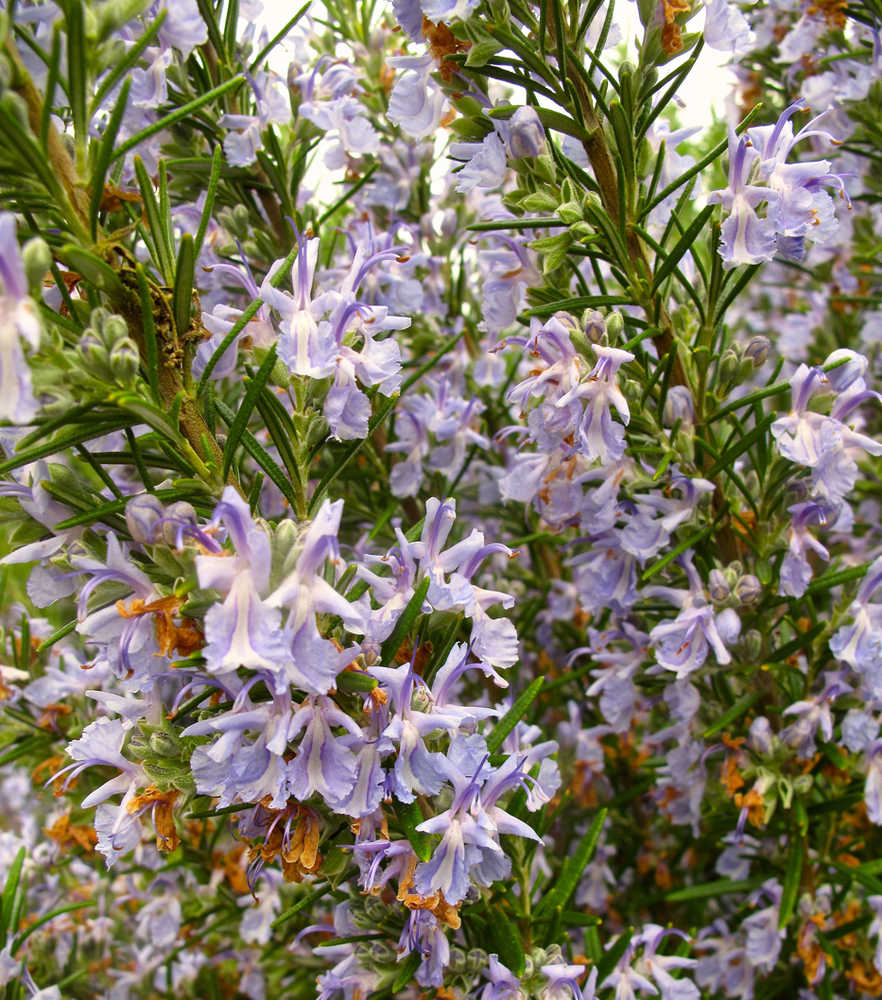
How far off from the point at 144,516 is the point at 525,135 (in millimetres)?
703

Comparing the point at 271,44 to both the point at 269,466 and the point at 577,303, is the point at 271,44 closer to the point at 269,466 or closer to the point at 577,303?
the point at 577,303

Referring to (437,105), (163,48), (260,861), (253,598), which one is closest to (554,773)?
(260,861)

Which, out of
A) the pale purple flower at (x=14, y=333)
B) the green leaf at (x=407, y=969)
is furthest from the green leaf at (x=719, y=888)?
the pale purple flower at (x=14, y=333)

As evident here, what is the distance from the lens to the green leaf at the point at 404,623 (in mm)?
A: 927

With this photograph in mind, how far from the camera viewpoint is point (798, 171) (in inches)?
46.6

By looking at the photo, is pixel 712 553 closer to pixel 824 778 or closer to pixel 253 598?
pixel 824 778

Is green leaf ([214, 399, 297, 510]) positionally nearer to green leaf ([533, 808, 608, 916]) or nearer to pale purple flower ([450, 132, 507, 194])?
pale purple flower ([450, 132, 507, 194])

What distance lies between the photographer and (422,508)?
179 centimetres

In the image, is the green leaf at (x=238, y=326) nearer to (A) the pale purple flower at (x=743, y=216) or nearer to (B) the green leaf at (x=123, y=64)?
(B) the green leaf at (x=123, y=64)

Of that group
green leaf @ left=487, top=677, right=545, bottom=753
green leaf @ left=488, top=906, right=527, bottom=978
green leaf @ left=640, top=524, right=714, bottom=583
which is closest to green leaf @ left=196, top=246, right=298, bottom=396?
green leaf @ left=487, top=677, right=545, bottom=753

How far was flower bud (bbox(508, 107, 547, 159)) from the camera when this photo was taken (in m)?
1.13

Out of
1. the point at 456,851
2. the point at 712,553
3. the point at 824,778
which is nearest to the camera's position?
the point at 456,851

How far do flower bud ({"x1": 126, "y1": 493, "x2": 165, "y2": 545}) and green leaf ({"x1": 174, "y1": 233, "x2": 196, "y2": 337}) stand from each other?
0.67 feet

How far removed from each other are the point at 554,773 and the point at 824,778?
2.08 feet
